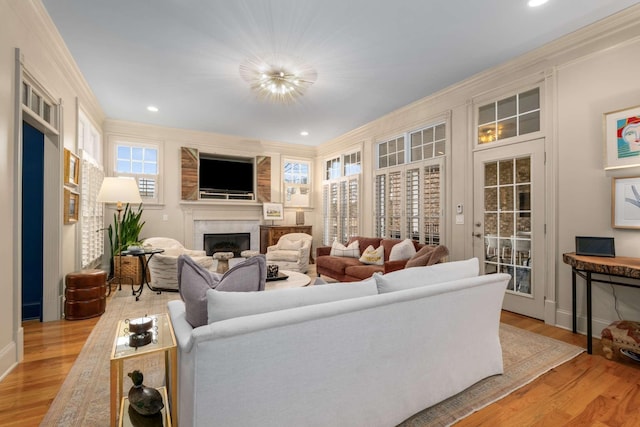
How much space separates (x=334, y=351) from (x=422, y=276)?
761 millimetres

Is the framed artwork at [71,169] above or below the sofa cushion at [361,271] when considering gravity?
above

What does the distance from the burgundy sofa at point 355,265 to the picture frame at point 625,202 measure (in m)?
2.03

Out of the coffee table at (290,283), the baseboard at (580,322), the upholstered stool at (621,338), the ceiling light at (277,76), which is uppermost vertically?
the ceiling light at (277,76)

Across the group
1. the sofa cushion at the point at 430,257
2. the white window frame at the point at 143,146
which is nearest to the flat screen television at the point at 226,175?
the white window frame at the point at 143,146

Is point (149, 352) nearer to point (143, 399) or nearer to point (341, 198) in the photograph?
point (143, 399)

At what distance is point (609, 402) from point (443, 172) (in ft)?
9.79

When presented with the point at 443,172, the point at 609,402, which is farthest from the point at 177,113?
the point at 609,402

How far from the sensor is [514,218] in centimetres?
345

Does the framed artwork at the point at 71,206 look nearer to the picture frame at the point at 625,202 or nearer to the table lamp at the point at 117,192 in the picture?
the table lamp at the point at 117,192

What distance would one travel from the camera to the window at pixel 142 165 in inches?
223

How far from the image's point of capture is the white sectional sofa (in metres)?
1.16

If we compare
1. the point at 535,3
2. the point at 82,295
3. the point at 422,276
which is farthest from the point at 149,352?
the point at 535,3

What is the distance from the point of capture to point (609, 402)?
1.85 metres

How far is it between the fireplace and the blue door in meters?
3.16
